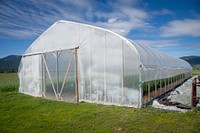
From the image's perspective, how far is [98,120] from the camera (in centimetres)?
754

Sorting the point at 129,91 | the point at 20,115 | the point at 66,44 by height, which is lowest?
the point at 20,115

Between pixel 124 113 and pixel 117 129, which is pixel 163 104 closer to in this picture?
pixel 124 113

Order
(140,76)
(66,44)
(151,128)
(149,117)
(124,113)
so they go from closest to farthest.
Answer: (151,128), (149,117), (124,113), (140,76), (66,44)

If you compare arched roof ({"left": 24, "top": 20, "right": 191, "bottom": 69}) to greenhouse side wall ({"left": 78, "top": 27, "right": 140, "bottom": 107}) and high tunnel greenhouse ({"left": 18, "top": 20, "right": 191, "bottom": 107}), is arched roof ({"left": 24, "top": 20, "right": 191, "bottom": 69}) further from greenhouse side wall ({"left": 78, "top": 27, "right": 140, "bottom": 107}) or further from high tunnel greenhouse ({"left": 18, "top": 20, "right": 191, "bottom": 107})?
greenhouse side wall ({"left": 78, "top": 27, "right": 140, "bottom": 107})

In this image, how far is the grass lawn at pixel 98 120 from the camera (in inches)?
258

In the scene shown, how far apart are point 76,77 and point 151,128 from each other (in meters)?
6.39

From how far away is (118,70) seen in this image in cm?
988

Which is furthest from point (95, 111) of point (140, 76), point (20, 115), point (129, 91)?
point (20, 115)

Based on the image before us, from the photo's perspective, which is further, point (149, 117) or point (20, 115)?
point (20, 115)

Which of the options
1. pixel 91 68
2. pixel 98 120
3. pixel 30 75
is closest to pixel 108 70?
pixel 91 68

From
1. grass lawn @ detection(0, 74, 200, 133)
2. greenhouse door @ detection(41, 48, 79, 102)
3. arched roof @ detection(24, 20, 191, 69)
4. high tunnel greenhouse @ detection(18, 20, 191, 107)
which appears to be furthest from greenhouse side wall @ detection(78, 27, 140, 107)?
grass lawn @ detection(0, 74, 200, 133)

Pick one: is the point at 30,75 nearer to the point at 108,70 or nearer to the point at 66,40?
the point at 66,40

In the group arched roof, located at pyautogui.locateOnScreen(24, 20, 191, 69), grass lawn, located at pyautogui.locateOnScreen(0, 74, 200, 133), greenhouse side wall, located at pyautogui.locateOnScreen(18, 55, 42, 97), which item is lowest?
grass lawn, located at pyautogui.locateOnScreen(0, 74, 200, 133)

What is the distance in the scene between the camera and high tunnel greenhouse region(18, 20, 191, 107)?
31.3ft
